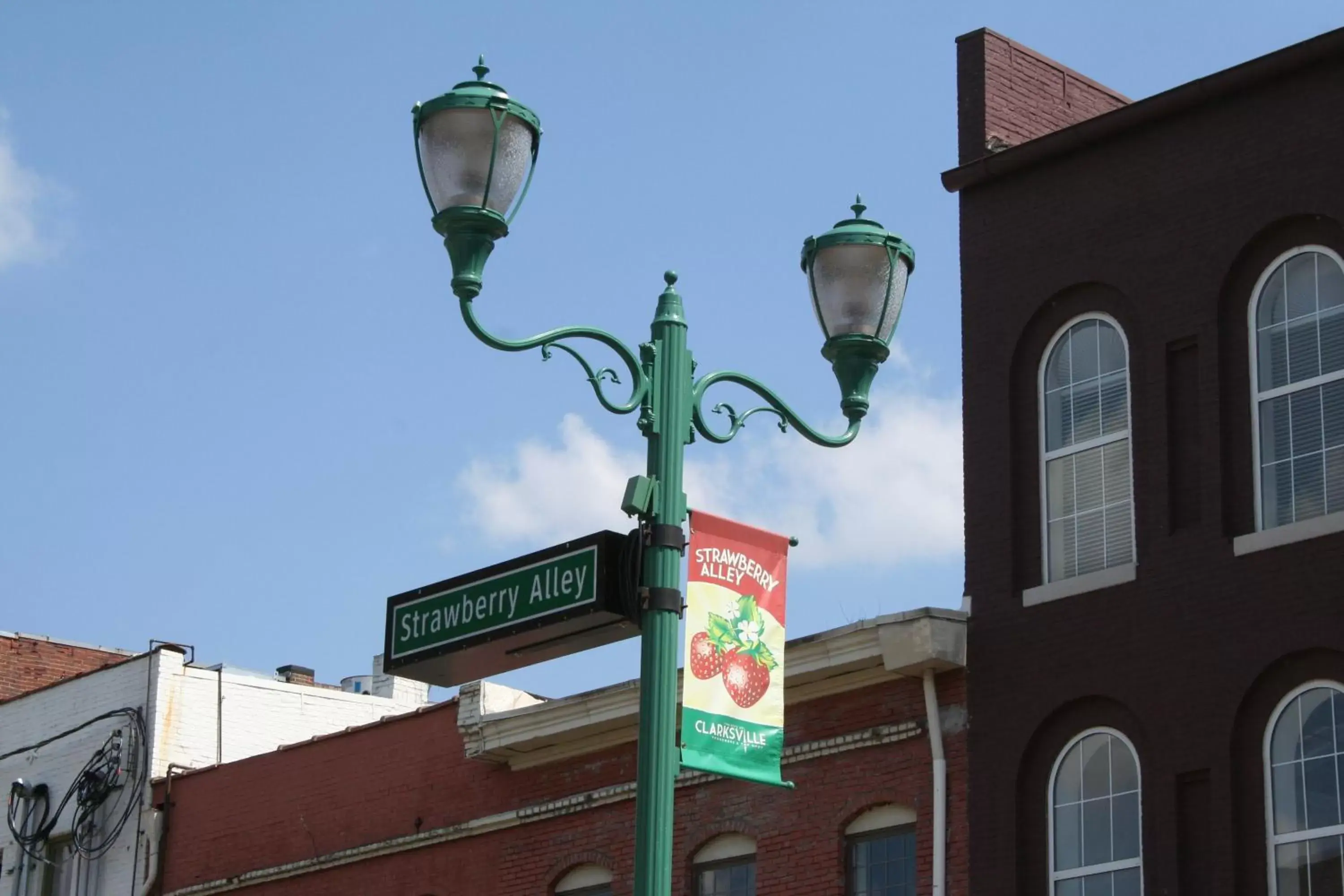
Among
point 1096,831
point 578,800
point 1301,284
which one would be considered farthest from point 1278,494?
point 578,800

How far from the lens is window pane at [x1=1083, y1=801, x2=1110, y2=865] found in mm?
18203

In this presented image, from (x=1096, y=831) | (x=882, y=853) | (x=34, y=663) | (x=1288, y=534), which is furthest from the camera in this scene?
(x=34, y=663)

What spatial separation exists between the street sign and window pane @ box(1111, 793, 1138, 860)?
7776 millimetres

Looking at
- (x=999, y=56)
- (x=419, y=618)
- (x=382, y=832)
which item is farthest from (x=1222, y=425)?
(x=382, y=832)

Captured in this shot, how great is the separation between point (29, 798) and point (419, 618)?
814 inches

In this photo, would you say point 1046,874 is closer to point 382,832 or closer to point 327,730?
point 382,832

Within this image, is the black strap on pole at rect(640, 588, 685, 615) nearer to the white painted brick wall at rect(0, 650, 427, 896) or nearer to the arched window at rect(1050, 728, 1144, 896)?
the arched window at rect(1050, 728, 1144, 896)

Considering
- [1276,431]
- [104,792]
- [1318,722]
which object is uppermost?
[1276,431]

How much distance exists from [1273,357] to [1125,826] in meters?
3.77

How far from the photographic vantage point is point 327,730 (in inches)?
1284

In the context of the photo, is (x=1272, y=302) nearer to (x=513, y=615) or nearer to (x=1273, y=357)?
(x=1273, y=357)

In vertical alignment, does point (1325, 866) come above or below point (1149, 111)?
below

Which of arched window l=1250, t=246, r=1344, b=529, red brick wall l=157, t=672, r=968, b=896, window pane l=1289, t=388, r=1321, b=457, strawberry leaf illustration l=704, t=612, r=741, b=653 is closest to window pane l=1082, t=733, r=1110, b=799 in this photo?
red brick wall l=157, t=672, r=968, b=896

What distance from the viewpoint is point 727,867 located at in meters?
21.2
